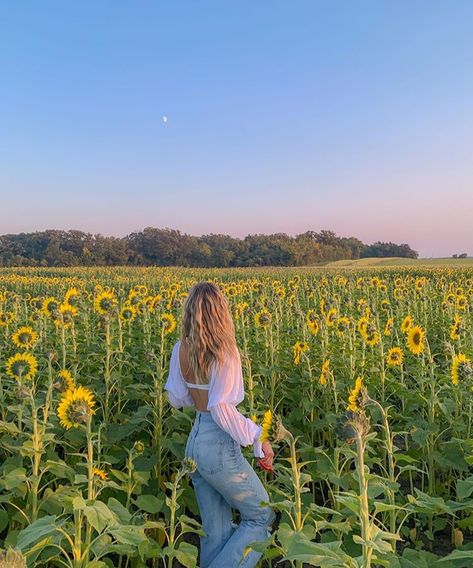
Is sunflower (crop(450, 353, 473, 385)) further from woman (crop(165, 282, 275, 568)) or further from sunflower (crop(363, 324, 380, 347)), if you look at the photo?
woman (crop(165, 282, 275, 568))

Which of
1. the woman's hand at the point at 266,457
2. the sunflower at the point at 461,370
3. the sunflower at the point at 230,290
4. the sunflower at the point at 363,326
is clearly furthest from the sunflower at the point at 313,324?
the sunflower at the point at 230,290

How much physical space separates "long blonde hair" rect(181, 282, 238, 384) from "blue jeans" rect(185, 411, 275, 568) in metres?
0.32

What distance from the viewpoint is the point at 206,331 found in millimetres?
3287

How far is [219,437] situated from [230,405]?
0.23m

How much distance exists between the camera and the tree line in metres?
69.2

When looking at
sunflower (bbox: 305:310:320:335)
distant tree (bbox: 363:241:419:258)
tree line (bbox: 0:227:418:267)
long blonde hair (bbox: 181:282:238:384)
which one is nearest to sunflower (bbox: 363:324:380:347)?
sunflower (bbox: 305:310:320:335)

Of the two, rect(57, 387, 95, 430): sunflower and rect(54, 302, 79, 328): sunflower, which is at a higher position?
rect(54, 302, 79, 328): sunflower

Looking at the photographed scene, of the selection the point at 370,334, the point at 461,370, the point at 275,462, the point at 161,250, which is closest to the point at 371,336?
the point at 370,334

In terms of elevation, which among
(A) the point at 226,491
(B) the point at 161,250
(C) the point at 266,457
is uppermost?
(B) the point at 161,250

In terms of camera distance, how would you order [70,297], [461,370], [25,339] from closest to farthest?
[461,370] < [25,339] < [70,297]

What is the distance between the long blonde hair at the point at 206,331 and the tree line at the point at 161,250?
64.3 metres

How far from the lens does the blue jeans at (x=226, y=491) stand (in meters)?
3.25

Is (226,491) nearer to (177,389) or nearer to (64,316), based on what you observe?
(177,389)

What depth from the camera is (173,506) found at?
266 cm
